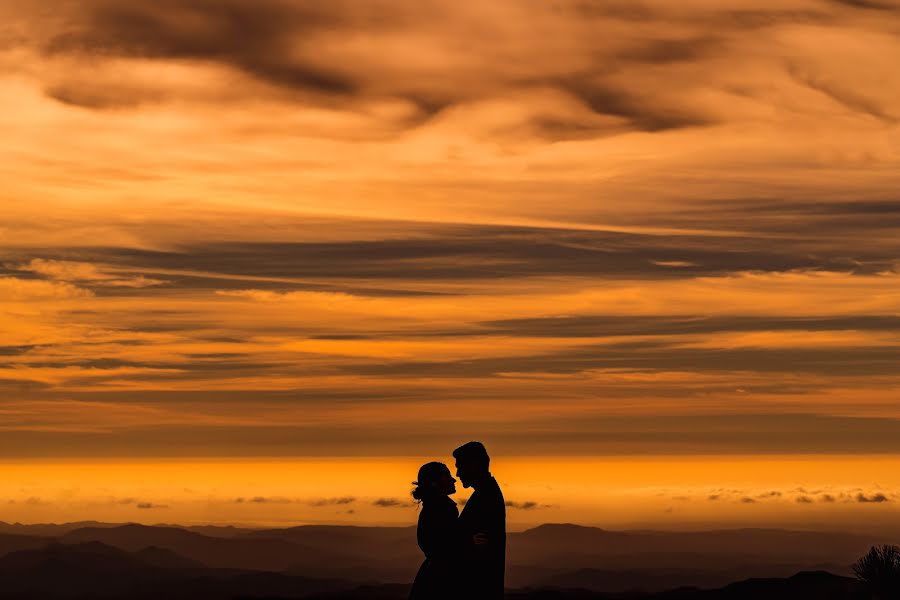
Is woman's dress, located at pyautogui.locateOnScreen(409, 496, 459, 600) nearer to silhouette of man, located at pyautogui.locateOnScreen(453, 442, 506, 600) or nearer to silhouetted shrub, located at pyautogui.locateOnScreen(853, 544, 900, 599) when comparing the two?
silhouette of man, located at pyautogui.locateOnScreen(453, 442, 506, 600)

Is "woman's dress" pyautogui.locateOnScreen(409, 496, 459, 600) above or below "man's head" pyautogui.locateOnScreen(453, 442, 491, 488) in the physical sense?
below

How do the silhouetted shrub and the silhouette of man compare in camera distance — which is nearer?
the silhouette of man

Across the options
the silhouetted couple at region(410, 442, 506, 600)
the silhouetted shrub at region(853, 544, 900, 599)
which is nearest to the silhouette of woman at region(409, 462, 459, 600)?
the silhouetted couple at region(410, 442, 506, 600)

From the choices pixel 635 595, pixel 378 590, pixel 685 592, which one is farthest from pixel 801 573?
pixel 378 590

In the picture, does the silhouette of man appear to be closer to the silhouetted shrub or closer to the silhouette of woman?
the silhouette of woman

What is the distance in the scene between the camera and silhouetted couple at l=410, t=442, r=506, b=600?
21.8 meters

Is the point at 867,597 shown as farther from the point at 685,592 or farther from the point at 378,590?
the point at 378,590

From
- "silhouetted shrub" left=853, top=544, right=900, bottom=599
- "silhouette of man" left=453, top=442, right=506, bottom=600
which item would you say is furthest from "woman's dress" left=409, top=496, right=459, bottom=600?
"silhouetted shrub" left=853, top=544, right=900, bottom=599

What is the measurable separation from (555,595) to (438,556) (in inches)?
3307

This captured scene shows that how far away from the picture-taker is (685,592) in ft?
282

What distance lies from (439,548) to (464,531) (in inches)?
18.9

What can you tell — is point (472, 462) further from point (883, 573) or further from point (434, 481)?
point (883, 573)

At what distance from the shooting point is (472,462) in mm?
21750

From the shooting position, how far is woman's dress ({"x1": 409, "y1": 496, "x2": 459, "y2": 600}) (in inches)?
862
